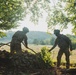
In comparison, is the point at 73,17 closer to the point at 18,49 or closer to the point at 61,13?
the point at 61,13

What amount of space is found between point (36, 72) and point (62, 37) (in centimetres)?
407

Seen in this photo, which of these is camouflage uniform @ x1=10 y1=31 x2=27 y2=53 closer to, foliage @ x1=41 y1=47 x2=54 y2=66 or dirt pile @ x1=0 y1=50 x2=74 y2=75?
dirt pile @ x1=0 y1=50 x2=74 y2=75

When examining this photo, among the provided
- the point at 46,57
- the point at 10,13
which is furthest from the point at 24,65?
the point at 10,13

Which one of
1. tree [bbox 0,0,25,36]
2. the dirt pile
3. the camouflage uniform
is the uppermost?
tree [bbox 0,0,25,36]

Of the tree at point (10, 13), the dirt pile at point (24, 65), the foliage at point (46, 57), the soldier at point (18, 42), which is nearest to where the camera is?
the dirt pile at point (24, 65)

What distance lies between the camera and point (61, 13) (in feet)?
98.5

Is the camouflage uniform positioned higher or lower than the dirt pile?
higher

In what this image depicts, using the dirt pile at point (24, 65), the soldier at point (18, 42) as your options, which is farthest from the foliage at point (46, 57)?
the soldier at point (18, 42)

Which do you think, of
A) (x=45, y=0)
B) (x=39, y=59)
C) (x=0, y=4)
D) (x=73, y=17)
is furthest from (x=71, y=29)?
(x=39, y=59)

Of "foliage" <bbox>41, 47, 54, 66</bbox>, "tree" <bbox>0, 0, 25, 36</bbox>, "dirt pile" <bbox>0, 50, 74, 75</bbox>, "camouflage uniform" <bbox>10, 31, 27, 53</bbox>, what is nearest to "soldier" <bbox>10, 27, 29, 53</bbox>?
"camouflage uniform" <bbox>10, 31, 27, 53</bbox>

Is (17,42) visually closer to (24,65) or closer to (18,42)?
(18,42)

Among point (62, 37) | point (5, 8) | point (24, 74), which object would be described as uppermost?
point (5, 8)

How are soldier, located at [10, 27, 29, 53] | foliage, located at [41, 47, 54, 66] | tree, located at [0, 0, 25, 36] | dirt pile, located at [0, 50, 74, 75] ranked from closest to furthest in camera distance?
dirt pile, located at [0, 50, 74, 75] < foliage, located at [41, 47, 54, 66] < soldier, located at [10, 27, 29, 53] < tree, located at [0, 0, 25, 36]

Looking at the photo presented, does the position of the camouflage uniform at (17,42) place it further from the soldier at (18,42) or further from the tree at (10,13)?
the tree at (10,13)
